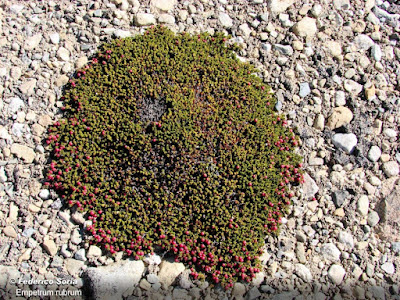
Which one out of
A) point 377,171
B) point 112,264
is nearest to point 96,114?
point 112,264

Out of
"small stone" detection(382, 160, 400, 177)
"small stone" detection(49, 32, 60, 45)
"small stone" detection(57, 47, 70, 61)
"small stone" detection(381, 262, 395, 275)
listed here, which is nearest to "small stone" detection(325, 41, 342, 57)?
"small stone" detection(382, 160, 400, 177)

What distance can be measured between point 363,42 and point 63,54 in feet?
14.5

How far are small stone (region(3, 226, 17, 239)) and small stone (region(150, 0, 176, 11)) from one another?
143 inches

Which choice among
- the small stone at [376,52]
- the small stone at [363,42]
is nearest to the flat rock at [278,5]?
the small stone at [363,42]

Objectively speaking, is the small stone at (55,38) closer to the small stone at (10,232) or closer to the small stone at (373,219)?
the small stone at (10,232)

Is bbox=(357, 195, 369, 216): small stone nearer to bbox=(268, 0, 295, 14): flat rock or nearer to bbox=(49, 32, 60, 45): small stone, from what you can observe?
bbox=(268, 0, 295, 14): flat rock

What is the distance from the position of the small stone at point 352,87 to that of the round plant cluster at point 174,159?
46.1 inches

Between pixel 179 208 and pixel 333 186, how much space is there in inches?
81.0

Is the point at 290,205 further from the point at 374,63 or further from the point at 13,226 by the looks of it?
the point at 13,226

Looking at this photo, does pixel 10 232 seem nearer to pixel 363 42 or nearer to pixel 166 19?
pixel 166 19

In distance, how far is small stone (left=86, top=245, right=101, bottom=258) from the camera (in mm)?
4617

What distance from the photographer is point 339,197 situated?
5.22 m

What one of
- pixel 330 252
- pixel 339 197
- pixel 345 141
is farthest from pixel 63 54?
pixel 330 252

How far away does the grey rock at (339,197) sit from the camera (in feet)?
17.1
